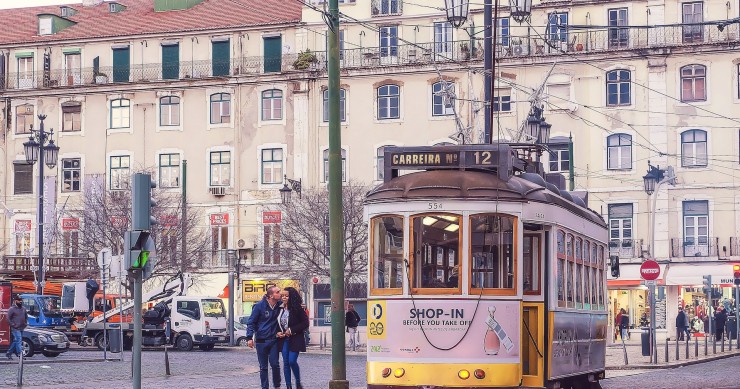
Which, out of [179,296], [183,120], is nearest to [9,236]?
[183,120]

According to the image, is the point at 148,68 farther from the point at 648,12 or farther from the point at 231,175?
the point at 648,12

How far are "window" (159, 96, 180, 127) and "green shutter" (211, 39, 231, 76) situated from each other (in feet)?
7.78

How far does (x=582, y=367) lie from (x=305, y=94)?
152 feet

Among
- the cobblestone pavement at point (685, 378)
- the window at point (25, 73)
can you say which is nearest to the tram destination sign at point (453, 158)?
the cobblestone pavement at point (685, 378)

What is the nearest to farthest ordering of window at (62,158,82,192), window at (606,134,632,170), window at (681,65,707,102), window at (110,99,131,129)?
window at (681,65,707,102) → window at (606,134,632,170) → window at (110,99,131,129) → window at (62,158,82,192)

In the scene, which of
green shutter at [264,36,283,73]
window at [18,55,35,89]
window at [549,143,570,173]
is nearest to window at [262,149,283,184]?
green shutter at [264,36,283,73]

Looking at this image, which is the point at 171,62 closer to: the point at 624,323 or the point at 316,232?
the point at 316,232

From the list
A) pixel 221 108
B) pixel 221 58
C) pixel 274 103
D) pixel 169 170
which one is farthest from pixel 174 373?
pixel 221 58

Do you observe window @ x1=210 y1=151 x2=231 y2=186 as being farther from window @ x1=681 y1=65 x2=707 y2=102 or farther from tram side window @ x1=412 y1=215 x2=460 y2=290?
tram side window @ x1=412 y1=215 x2=460 y2=290

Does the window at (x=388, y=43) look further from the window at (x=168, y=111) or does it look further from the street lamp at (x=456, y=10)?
the street lamp at (x=456, y=10)

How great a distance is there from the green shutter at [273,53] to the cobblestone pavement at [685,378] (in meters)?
33.3

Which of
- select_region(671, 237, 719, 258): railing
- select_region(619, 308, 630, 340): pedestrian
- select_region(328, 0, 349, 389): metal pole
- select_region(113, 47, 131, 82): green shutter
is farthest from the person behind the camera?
select_region(113, 47, 131, 82): green shutter

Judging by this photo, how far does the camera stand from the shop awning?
197 ft

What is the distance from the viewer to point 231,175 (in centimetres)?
6744
